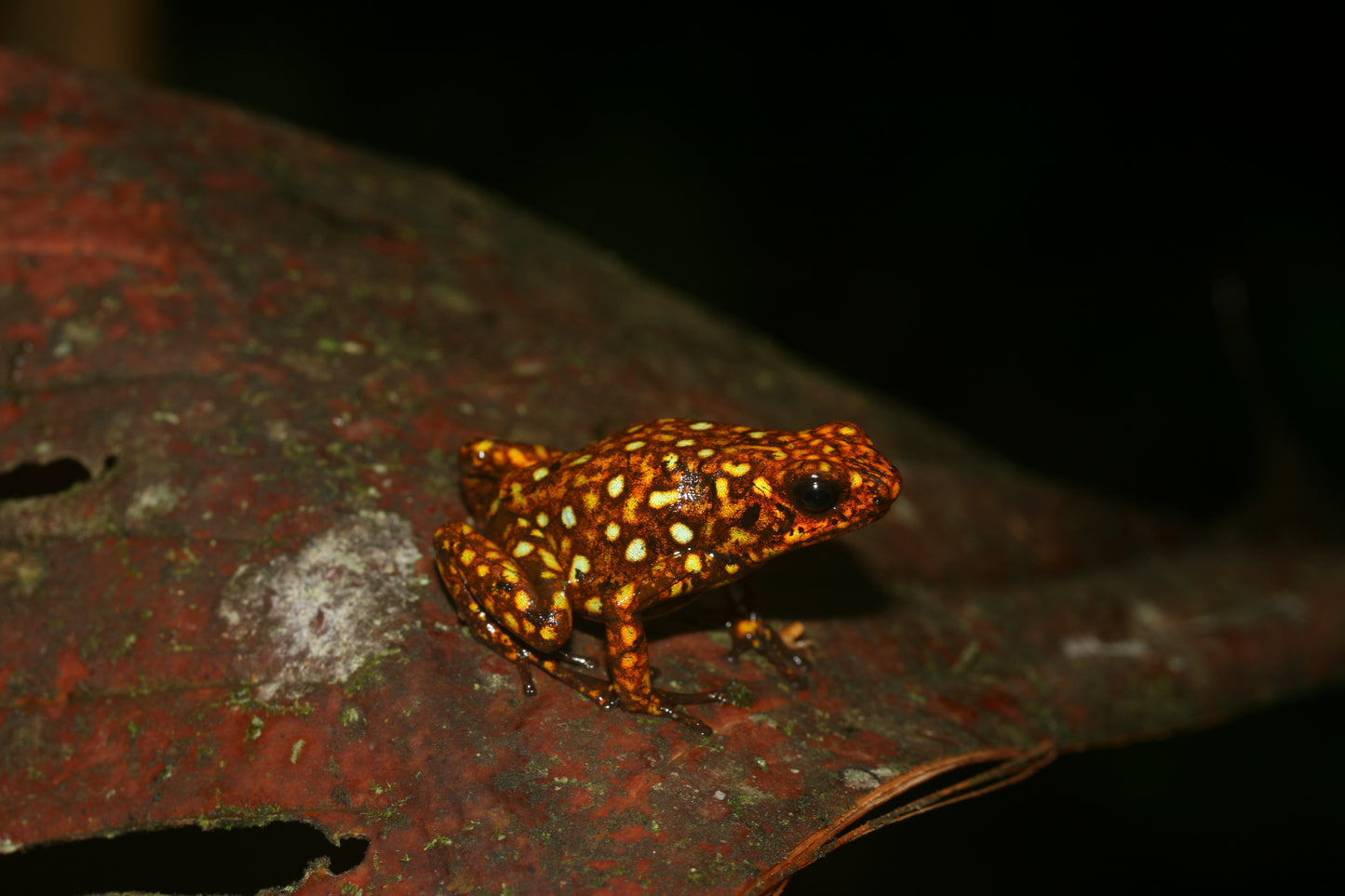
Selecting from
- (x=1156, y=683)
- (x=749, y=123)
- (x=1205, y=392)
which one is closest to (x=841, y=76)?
(x=749, y=123)

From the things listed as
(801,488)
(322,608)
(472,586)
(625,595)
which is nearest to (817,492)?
(801,488)

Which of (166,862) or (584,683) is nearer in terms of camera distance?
(584,683)

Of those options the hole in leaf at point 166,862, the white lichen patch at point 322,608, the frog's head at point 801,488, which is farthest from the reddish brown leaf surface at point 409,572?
the hole in leaf at point 166,862

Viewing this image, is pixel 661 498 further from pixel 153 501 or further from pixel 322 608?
pixel 153 501

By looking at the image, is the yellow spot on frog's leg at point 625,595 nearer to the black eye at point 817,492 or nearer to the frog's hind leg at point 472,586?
the frog's hind leg at point 472,586

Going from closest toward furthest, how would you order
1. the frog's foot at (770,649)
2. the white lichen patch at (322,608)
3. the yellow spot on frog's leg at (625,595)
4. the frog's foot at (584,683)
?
1. the white lichen patch at (322,608)
2. the frog's foot at (584,683)
3. the yellow spot on frog's leg at (625,595)
4. the frog's foot at (770,649)
